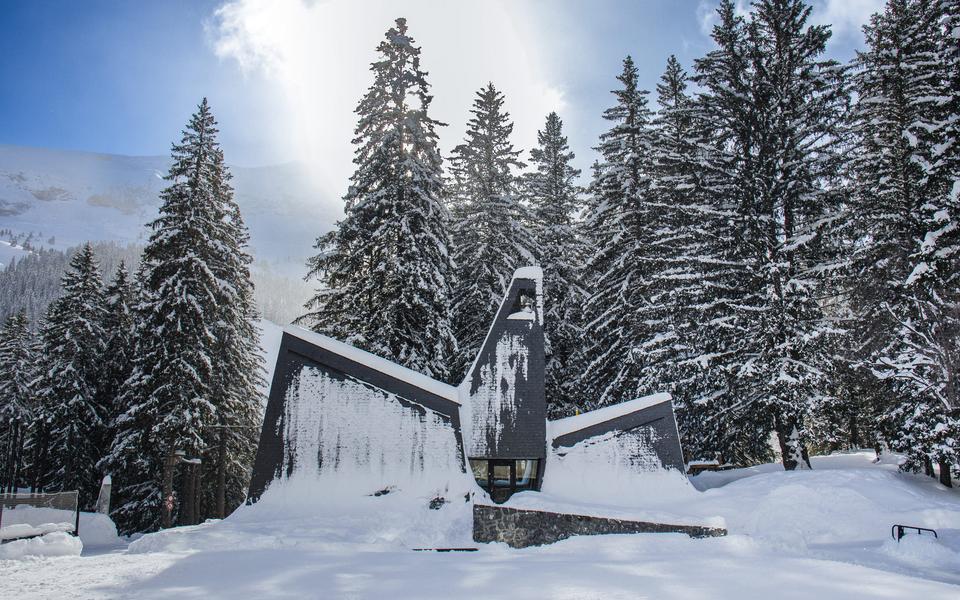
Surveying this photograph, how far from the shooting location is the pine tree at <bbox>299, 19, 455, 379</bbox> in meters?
21.4

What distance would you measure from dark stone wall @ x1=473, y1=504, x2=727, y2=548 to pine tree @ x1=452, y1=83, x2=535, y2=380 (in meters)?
10.7

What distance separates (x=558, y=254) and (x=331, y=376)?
48.3ft

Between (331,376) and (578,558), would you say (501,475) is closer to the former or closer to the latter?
(331,376)

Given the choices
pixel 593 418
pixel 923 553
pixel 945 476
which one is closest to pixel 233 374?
pixel 593 418

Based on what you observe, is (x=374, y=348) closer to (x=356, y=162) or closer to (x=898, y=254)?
(x=356, y=162)

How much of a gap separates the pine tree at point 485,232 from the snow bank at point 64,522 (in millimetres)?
14575

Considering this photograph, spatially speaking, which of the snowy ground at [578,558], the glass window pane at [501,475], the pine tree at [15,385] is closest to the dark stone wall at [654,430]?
the snowy ground at [578,558]

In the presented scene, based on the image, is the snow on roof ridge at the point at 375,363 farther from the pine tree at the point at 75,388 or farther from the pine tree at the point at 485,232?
the pine tree at the point at 75,388

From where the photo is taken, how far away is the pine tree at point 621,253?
2386 cm

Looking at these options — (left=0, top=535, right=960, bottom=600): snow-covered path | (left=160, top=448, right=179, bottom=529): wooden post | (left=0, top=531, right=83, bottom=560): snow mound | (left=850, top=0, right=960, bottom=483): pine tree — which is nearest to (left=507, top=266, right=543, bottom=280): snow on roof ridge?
(left=0, top=535, right=960, bottom=600): snow-covered path

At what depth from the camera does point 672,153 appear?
2445cm

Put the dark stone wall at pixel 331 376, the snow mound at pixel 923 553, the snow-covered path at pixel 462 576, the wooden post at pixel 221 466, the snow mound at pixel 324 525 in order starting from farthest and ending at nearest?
the wooden post at pixel 221 466, the dark stone wall at pixel 331 376, the snow mound at pixel 324 525, the snow mound at pixel 923 553, the snow-covered path at pixel 462 576

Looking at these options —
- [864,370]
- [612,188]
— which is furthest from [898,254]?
[612,188]

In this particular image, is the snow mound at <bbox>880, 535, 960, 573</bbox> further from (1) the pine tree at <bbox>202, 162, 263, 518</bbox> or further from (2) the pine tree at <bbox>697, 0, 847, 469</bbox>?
(1) the pine tree at <bbox>202, 162, 263, 518</bbox>
